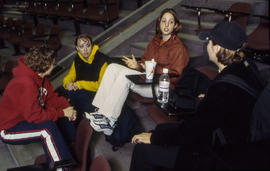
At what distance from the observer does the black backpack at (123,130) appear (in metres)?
2.13

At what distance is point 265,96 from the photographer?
1011 mm

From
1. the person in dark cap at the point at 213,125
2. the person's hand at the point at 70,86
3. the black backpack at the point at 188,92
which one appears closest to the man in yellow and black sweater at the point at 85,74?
the person's hand at the point at 70,86

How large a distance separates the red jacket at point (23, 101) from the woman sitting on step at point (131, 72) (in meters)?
0.40

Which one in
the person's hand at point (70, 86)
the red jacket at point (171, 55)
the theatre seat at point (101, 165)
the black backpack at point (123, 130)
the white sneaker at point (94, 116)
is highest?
the red jacket at point (171, 55)

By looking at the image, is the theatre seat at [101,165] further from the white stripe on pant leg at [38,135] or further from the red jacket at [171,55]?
the red jacket at [171,55]

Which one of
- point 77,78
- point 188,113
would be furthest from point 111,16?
point 188,113

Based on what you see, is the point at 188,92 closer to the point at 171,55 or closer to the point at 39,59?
the point at 171,55

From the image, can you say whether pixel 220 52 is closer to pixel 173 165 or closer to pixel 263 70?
pixel 173 165

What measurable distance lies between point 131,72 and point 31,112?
908 mm

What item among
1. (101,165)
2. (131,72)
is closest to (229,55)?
(101,165)

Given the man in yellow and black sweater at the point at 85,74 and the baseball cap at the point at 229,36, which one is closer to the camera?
the baseball cap at the point at 229,36

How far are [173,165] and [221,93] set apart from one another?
0.51m

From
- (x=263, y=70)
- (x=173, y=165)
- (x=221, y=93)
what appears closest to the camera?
(x=221, y=93)

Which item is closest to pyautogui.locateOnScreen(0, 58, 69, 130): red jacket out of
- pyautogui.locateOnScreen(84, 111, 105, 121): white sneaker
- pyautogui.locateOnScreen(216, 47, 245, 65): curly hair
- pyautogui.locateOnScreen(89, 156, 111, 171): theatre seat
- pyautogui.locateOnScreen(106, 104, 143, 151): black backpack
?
pyautogui.locateOnScreen(84, 111, 105, 121): white sneaker
